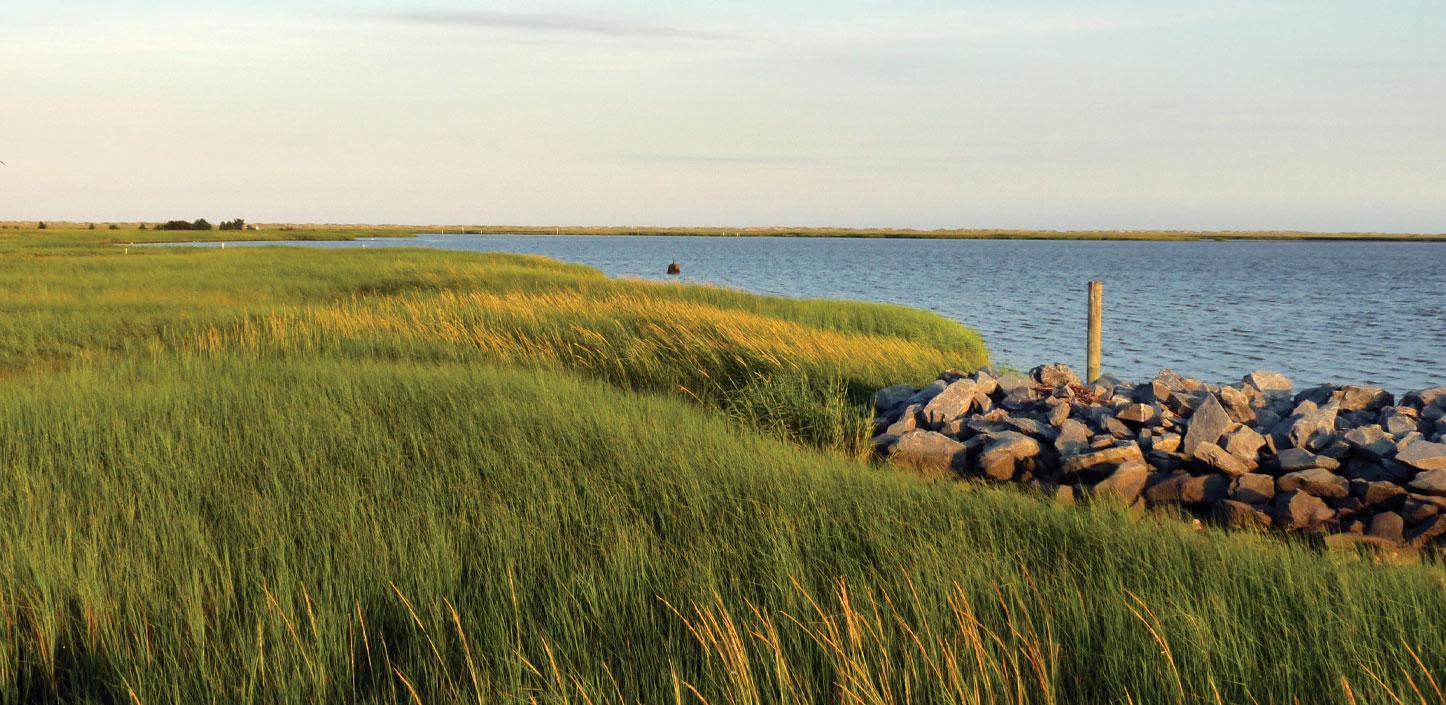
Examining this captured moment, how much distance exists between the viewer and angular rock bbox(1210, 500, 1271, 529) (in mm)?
8477

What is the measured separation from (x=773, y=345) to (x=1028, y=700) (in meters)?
9.90

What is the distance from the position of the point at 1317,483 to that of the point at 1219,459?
839mm

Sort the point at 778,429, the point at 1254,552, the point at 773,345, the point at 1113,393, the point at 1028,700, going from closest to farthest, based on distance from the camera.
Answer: the point at 1028,700
the point at 1254,552
the point at 778,429
the point at 1113,393
the point at 773,345

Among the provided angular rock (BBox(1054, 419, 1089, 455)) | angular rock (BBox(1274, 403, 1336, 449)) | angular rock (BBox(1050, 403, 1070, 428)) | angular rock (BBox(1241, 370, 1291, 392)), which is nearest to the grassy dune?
angular rock (BBox(1054, 419, 1089, 455))

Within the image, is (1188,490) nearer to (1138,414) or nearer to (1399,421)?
(1138,414)

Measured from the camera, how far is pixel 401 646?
434 cm

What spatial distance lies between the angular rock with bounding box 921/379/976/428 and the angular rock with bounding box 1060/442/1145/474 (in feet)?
5.33

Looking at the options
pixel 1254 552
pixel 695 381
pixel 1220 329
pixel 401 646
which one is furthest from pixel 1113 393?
pixel 1220 329

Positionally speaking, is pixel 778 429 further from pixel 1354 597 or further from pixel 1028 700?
pixel 1028 700

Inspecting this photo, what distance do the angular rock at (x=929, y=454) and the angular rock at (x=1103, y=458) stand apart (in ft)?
3.50

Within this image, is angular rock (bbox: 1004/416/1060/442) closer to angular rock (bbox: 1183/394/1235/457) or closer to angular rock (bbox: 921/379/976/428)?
angular rock (bbox: 921/379/976/428)

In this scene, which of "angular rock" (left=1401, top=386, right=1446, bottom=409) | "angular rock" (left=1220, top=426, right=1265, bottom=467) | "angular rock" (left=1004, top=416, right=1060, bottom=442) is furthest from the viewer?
"angular rock" (left=1401, top=386, right=1446, bottom=409)

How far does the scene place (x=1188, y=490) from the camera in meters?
9.12

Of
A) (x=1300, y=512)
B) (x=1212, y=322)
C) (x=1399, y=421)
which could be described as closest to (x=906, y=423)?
(x=1300, y=512)
